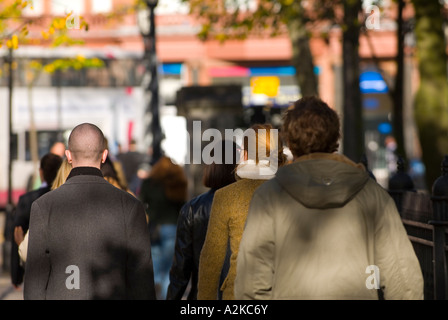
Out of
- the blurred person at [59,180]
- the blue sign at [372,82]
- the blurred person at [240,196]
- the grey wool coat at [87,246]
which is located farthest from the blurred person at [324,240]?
the blue sign at [372,82]

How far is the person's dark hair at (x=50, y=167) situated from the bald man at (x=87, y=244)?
2748 millimetres

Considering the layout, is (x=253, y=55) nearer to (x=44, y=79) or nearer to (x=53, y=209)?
(x=44, y=79)

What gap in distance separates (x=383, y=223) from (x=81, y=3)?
3782 centimetres

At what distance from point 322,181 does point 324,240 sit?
0.77ft

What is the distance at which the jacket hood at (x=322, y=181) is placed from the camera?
3533 millimetres

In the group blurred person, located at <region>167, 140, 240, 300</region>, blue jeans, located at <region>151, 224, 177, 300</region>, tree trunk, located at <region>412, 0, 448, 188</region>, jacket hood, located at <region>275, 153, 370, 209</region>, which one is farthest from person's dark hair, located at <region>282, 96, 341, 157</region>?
tree trunk, located at <region>412, 0, 448, 188</region>

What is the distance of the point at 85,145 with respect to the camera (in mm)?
4445

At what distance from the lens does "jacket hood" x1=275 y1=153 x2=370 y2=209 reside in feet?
11.6

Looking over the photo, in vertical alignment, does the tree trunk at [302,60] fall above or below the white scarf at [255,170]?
above

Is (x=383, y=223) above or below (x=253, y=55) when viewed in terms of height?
below

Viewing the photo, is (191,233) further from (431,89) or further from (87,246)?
(431,89)

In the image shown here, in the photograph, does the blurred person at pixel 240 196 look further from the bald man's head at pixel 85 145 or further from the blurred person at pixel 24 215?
the blurred person at pixel 24 215

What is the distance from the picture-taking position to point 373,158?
1395 inches
